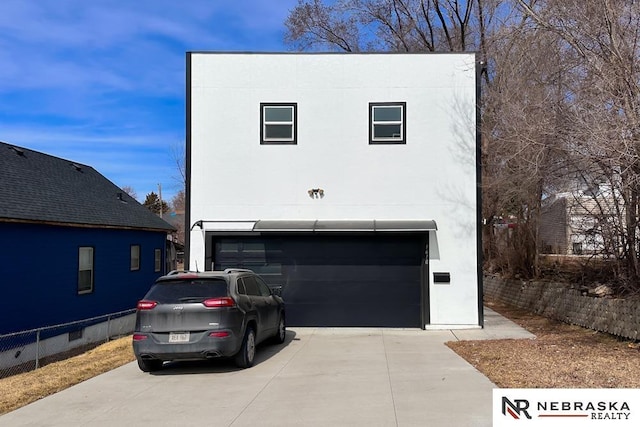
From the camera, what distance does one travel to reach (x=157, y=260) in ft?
89.7

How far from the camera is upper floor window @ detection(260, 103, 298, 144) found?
48.6 ft

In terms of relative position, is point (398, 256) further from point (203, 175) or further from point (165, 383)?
point (165, 383)

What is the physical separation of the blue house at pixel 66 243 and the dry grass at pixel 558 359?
12242 mm

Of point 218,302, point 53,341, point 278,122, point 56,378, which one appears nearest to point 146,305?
point 218,302

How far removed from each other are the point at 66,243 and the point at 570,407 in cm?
1820

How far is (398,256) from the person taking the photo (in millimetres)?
14711

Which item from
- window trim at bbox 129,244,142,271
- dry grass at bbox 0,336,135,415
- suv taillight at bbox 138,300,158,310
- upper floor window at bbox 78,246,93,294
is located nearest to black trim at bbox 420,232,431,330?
dry grass at bbox 0,336,135,415

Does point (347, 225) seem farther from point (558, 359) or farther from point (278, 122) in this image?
point (558, 359)

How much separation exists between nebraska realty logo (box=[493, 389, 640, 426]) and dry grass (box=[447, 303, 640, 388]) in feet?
12.0

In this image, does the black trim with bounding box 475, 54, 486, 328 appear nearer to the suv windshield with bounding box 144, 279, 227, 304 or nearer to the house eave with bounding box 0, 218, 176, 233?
the suv windshield with bounding box 144, 279, 227, 304

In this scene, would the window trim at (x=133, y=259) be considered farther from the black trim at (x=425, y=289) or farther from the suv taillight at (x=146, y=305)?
the suv taillight at (x=146, y=305)

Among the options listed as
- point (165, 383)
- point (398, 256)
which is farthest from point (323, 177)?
point (165, 383)

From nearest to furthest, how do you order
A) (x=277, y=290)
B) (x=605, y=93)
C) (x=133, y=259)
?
(x=605, y=93), (x=277, y=290), (x=133, y=259)

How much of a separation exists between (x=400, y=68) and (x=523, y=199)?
6.59 m
